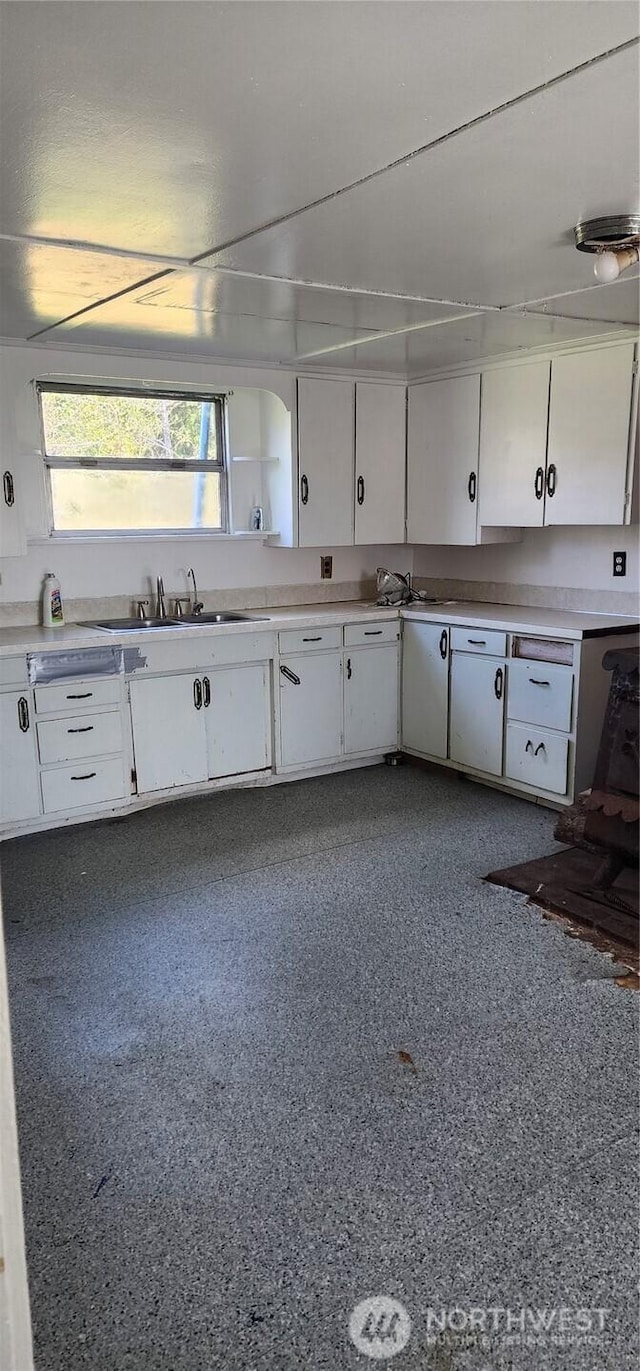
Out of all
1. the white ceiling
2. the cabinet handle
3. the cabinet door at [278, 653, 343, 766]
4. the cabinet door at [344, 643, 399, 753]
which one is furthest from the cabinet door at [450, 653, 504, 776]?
the cabinet handle

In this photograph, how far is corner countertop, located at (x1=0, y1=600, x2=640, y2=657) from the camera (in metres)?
3.86

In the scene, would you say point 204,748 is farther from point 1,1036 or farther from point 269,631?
point 1,1036

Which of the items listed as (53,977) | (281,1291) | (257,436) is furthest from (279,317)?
(281,1291)

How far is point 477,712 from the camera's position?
4469mm

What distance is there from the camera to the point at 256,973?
2803 mm

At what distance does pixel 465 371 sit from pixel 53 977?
3.71 m

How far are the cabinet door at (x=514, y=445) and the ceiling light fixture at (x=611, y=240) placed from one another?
177 cm

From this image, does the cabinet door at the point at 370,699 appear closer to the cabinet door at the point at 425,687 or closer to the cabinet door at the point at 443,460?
the cabinet door at the point at 425,687

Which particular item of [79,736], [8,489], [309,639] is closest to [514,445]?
[309,639]

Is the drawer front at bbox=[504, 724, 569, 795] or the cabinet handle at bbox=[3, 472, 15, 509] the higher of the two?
Answer: the cabinet handle at bbox=[3, 472, 15, 509]

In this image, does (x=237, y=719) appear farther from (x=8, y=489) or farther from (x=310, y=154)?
(x=310, y=154)

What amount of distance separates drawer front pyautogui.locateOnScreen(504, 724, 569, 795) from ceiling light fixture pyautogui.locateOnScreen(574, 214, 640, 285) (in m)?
2.11

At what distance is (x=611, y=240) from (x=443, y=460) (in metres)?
2.50

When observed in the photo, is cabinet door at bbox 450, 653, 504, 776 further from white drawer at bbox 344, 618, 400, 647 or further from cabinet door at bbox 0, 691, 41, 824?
cabinet door at bbox 0, 691, 41, 824
